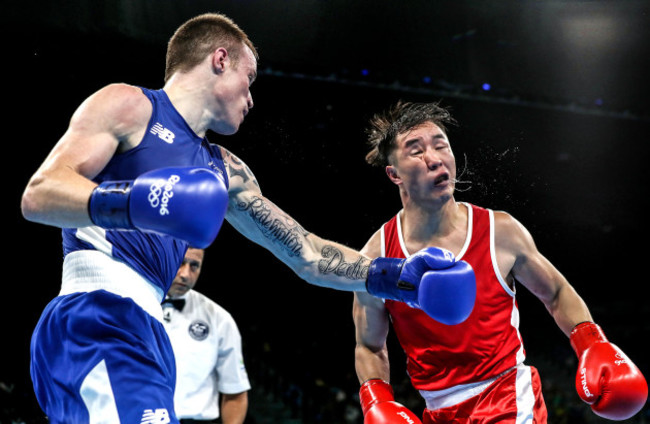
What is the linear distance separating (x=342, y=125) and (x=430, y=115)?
91.3 inches

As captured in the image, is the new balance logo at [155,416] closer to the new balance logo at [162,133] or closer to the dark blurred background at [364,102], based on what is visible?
the new balance logo at [162,133]

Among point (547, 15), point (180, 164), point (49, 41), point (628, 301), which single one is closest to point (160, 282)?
point (180, 164)

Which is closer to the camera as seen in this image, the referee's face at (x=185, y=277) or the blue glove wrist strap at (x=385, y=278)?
the blue glove wrist strap at (x=385, y=278)

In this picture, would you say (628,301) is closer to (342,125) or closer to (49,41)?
(342,125)

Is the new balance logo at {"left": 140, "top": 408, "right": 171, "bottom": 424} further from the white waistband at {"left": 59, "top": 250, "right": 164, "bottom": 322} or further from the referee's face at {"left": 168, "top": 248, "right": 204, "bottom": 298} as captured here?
the referee's face at {"left": 168, "top": 248, "right": 204, "bottom": 298}

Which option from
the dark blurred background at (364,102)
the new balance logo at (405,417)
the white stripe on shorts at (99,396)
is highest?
the dark blurred background at (364,102)

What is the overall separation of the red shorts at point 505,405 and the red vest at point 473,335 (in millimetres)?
55

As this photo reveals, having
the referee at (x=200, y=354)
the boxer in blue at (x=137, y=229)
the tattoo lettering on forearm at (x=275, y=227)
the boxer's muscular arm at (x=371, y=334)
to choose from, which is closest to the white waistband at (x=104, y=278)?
the boxer in blue at (x=137, y=229)

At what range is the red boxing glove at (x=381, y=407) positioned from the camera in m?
2.29

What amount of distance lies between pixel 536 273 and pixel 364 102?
10.6 ft

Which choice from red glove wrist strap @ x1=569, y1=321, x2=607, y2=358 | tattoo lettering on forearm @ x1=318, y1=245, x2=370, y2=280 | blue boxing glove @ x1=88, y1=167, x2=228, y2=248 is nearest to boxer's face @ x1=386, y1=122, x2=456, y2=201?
tattoo lettering on forearm @ x1=318, y1=245, x2=370, y2=280

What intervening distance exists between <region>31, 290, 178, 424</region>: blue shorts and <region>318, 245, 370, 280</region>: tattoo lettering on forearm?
708 millimetres

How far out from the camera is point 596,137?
21.0 ft

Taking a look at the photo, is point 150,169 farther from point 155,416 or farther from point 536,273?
point 536,273
